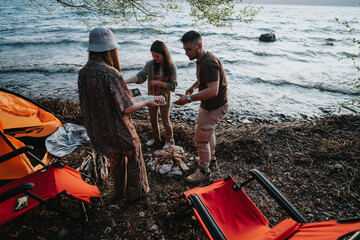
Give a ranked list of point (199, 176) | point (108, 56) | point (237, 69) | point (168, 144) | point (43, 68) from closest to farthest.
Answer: point (108, 56) < point (199, 176) < point (168, 144) < point (43, 68) < point (237, 69)

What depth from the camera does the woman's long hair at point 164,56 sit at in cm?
322

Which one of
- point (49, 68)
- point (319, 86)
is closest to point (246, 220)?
point (319, 86)

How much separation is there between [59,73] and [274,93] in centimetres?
1113

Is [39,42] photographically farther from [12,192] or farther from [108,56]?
[12,192]

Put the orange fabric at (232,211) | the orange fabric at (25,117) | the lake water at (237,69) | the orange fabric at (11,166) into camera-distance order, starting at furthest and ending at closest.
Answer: the lake water at (237,69) < the orange fabric at (25,117) < the orange fabric at (11,166) < the orange fabric at (232,211)

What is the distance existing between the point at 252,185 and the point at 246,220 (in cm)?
98

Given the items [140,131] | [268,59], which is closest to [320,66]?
[268,59]

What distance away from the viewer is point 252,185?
3195 mm

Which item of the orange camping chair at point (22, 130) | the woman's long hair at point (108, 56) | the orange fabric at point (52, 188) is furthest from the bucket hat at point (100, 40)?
the orange camping chair at point (22, 130)

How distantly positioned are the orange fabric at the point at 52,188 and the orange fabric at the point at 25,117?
1.30m

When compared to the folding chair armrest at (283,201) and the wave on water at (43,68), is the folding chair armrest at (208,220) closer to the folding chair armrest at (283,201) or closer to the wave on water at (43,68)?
the folding chair armrest at (283,201)

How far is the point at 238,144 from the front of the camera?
13.4ft

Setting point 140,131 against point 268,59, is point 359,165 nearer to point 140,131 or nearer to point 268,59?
point 140,131

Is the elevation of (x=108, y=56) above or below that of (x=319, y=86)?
above
